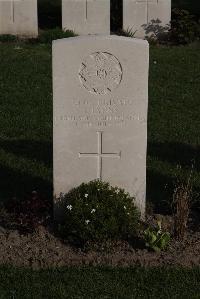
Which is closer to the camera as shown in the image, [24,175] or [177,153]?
[24,175]

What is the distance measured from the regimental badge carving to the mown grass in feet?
5.44

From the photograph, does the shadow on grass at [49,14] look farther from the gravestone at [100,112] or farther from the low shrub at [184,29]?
the gravestone at [100,112]

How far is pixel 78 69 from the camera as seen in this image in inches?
279

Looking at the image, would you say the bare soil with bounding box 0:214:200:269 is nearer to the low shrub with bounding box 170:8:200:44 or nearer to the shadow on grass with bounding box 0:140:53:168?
the shadow on grass with bounding box 0:140:53:168

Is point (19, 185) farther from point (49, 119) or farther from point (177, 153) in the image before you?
point (49, 119)

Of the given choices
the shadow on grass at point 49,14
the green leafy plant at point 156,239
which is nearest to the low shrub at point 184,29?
the shadow on grass at point 49,14

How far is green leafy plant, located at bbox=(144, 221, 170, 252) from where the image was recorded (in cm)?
705

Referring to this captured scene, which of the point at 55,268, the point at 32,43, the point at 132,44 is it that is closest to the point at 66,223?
the point at 55,268

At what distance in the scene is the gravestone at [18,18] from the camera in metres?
15.6

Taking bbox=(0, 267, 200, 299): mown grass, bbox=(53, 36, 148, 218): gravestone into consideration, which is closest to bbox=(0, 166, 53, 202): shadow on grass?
bbox=(53, 36, 148, 218): gravestone

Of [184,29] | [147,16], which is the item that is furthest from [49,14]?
[184,29]

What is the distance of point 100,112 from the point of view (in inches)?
284

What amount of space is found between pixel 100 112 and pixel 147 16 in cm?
918

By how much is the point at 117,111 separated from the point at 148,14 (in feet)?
30.0
